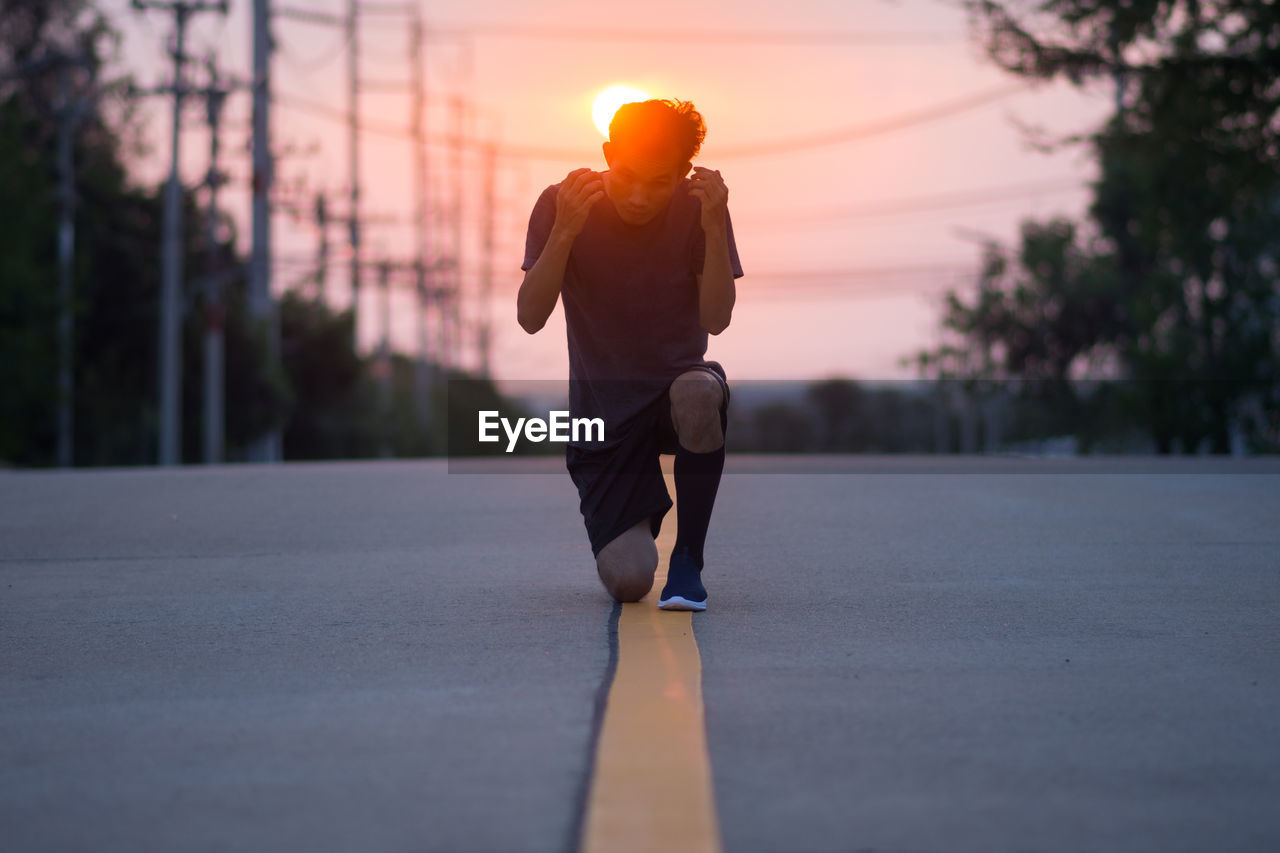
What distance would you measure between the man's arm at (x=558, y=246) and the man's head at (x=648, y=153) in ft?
0.28

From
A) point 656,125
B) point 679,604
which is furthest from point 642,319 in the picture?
point 679,604

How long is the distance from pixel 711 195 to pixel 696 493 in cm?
99

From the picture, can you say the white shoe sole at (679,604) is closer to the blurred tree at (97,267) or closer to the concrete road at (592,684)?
the concrete road at (592,684)

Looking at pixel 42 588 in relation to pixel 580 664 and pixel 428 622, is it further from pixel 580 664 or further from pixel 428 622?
pixel 580 664

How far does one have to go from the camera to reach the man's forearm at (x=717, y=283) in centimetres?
566

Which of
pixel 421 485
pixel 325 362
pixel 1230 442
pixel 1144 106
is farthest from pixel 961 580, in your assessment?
pixel 325 362

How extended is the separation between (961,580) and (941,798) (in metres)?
3.49

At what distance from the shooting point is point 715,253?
18.6ft

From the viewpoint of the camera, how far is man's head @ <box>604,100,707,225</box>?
220 inches

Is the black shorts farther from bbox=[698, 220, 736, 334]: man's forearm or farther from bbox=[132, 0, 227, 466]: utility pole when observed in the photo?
bbox=[132, 0, 227, 466]: utility pole

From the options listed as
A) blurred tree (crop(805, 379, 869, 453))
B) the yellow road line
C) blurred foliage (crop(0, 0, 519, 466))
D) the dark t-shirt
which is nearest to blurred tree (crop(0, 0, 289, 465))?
blurred foliage (crop(0, 0, 519, 466))

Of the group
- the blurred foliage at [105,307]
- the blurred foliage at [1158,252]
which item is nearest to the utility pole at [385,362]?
the blurred foliage at [105,307]

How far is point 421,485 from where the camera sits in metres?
11.8

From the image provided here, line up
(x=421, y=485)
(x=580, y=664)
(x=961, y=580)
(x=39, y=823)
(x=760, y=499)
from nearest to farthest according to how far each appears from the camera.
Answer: (x=39, y=823) → (x=580, y=664) → (x=961, y=580) → (x=760, y=499) → (x=421, y=485)
